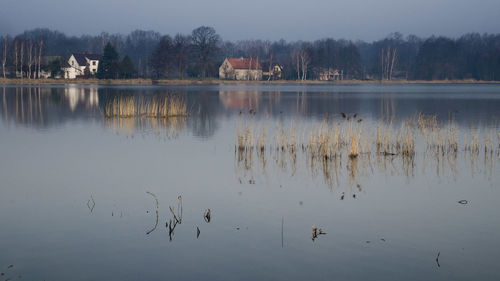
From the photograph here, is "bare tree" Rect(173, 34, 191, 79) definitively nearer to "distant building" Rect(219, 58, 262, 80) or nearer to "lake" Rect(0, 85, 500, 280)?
"distant building" Rect(219, 58, 262, 80)

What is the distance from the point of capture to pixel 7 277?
6086 mm

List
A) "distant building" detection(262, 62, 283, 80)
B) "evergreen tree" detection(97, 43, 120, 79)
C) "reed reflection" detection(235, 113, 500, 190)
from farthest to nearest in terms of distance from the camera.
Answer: "distant building" detection(262, 62, 283, 80) < "evergreen tree" detection(97, 43, 120, 79) < "reed reflection" detection(235, 113, 500, 190)

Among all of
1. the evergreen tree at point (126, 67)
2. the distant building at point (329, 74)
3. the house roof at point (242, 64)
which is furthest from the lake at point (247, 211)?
the distant building at point (329, 74)

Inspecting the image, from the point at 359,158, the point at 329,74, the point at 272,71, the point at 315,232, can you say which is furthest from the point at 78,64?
the point at 315,232

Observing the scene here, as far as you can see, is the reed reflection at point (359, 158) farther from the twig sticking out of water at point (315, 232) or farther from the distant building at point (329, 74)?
the distant building at point (329, 74)

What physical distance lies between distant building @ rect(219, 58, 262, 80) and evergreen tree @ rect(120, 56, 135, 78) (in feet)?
67.3

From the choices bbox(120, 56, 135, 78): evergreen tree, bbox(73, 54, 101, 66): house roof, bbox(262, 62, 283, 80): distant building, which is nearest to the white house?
bbox(73, 54, 101, 66): house roof

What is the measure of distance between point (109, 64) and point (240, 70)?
2724cm

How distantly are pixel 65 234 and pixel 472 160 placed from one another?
1003cm

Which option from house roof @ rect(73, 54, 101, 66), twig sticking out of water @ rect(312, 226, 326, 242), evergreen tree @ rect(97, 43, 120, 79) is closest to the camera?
twig sticking out of water @ rect(312, 226, 326, 242)

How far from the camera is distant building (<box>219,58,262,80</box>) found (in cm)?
8775

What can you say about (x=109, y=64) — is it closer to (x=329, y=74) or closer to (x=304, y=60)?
(x=304, y=60)

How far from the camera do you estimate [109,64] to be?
6888 cm

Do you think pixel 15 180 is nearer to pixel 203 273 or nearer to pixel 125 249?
pixel 125 249
